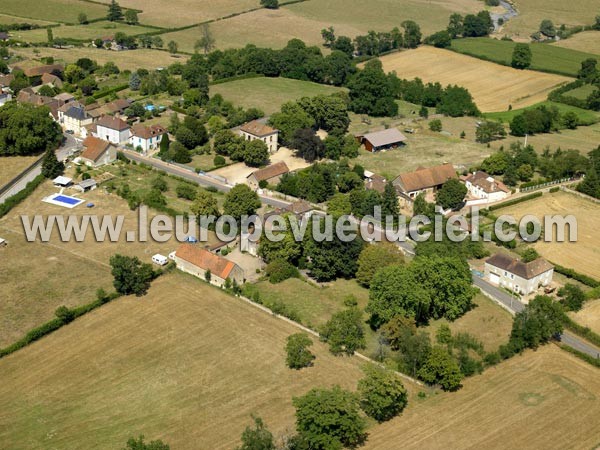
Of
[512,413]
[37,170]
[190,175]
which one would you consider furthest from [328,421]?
[37,170]

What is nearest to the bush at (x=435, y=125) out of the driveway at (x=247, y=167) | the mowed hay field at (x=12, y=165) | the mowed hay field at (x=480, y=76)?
the mowed hay field at (x=480, y=76)

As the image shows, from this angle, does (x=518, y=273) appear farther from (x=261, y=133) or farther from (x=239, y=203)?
(x=261, y=133)

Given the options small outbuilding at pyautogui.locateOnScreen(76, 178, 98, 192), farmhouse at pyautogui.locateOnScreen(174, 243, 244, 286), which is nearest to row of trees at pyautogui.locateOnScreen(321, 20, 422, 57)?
small outbuilding at pyautogui.locateOnScreen(76, 178, 98, 192)

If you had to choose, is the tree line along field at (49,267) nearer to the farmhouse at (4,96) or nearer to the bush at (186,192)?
the bush at (186,192)

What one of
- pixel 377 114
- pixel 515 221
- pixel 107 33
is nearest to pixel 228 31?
pixel 107 33

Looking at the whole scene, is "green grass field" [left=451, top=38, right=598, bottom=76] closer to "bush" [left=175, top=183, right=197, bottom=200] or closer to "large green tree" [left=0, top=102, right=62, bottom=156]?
"bush" [left=175, top=183, right=197, bottom=200]

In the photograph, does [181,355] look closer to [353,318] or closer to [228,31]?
[353,318]
